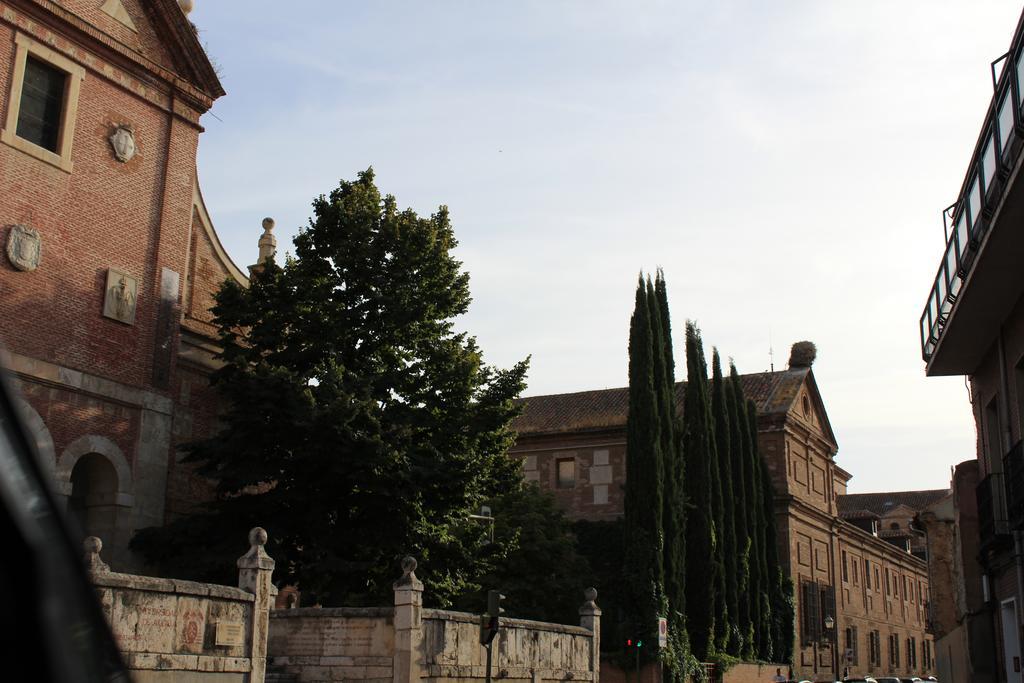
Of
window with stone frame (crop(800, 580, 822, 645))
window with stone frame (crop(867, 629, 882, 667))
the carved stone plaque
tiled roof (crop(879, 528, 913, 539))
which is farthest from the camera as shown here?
tiled roof (crop(879, 528, 913, 539))

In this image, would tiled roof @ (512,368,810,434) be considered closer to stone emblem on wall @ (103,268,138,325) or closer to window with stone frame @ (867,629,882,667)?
window with stone frame @ (867,629,882,667)

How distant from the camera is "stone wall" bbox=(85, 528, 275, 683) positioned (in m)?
16.6

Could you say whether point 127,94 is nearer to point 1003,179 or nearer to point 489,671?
point 489,671

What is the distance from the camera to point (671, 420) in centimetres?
3997

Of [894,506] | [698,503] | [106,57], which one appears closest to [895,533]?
[894,506]

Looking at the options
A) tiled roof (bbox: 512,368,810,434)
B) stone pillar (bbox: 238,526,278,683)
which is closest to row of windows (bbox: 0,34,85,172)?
stone pillar (bbox: 238,526,278,683)

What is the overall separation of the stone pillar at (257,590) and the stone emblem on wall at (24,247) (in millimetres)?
6796

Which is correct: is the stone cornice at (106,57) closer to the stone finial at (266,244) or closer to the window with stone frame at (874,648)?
the stone finial at (266,244)

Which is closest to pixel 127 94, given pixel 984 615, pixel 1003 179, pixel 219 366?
pixel 219 366

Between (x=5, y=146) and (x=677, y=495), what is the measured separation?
25.4 meters

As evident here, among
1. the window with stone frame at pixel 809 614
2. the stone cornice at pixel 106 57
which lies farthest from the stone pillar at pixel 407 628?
the window with stone frame at pixel 809 614

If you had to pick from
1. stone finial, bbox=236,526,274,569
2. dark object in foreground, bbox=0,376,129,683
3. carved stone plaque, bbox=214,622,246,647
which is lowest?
carved stone plaque, bbox=214,622,246,647

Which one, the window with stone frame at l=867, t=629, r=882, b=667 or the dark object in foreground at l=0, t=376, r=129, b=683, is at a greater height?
the dark object in foreground at l=0, t=376, r=129, b=683

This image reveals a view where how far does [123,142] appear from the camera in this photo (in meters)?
23.8
